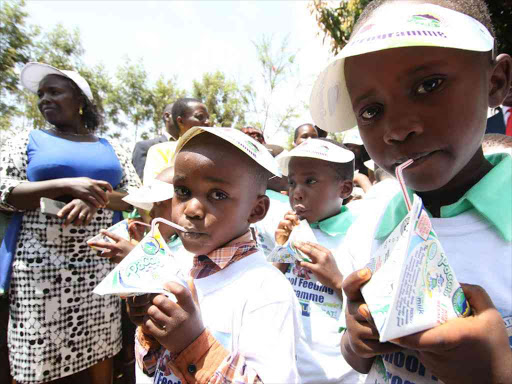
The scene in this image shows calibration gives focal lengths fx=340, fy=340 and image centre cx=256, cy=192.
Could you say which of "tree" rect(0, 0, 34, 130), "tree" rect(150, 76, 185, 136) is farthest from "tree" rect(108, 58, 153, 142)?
"tree" rect(0, 0, 34, 130)

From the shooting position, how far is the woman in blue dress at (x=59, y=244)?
224cm

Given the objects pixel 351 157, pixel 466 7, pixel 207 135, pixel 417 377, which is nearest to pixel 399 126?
pixel 466 7

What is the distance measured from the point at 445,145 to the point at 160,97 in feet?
77.9

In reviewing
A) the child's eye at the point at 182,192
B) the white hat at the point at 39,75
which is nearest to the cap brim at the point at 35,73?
the white hat at the point at 39,75

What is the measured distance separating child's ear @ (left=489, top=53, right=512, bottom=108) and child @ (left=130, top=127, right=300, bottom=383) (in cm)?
77

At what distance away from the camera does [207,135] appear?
140 centimetres

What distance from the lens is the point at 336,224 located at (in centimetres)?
221

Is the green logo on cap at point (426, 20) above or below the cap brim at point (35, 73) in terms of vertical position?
below

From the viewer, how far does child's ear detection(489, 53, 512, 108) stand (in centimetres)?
91

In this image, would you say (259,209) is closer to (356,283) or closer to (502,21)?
(356,283)

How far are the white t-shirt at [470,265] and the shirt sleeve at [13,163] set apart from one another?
246 centimetres

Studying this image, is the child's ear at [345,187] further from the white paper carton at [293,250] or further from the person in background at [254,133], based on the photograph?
the person in background at [254,133]

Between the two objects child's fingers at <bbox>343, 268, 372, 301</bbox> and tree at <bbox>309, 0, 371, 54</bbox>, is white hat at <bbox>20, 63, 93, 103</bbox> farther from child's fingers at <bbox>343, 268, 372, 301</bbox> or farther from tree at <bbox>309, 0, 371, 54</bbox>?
tree at <bbox>309, 0, 371, 54</bbox>

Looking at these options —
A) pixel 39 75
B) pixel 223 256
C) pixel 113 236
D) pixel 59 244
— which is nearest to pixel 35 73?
pixel 39 75
